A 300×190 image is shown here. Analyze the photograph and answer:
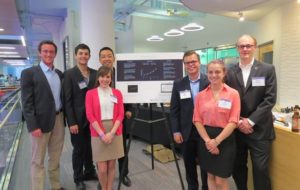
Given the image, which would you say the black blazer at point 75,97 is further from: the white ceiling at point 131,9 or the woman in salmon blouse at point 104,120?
the white ceiling at point 131,9

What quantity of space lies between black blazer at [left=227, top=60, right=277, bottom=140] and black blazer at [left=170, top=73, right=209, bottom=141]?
15.7 inches

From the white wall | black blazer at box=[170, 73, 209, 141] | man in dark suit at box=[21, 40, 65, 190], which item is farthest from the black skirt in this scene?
the white wall

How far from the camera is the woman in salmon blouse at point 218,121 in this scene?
2.02 metres

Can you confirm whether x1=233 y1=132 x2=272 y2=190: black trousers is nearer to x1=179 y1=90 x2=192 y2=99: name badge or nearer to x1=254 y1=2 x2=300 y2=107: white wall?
x1=179 y1=90 x2=192 y2=99: name badge

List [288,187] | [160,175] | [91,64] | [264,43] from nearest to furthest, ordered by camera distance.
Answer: [288,187] → [160,175] → [91,64] → [264,43]

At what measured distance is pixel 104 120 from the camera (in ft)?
7.95

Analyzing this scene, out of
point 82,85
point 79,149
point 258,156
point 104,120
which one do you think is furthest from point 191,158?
point 82,85

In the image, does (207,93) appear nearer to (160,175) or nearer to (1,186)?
(160,175)

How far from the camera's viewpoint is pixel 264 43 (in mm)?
6117

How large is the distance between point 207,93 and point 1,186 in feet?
8.97

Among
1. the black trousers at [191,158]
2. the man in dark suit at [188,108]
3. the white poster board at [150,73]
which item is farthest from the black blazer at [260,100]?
the white poster board at [150,73]

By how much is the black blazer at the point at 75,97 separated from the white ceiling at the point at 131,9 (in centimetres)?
333

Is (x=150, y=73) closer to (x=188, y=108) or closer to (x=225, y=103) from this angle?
(x=188, y=108)

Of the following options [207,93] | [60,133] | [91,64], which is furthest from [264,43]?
[60,133]
